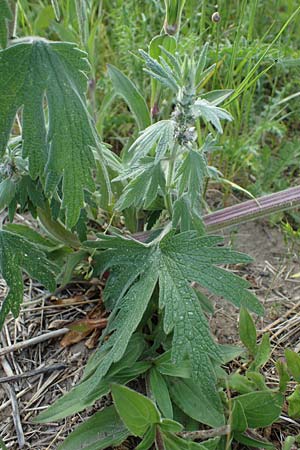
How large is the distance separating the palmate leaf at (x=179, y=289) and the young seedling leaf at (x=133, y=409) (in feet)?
0.33

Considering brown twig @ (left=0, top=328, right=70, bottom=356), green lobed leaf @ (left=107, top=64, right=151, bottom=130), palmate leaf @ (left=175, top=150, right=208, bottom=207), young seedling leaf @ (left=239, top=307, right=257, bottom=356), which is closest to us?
palmate leaf @ (left=175, top=150, right=208, bottom=207)

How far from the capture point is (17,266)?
4.80ft

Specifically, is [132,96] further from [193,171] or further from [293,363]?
[293,363]

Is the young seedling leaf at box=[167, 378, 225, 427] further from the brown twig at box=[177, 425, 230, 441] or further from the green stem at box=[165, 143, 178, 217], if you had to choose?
the green stem at box=[165, 143, 178, 217]

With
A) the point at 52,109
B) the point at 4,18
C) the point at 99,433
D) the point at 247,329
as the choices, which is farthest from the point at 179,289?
the point at 4,18

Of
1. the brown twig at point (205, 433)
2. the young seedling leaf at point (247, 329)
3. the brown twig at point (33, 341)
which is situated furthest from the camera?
the brown twig at point (33, 341)

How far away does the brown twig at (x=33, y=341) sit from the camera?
5.40ft

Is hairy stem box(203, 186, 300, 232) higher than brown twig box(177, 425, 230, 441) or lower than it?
higher

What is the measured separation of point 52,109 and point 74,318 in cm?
76

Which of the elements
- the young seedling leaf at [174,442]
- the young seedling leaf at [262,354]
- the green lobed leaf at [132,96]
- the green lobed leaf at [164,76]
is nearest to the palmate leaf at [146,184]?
the green lobed leaf at [164,76]

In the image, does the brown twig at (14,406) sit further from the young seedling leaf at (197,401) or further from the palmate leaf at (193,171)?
the palmate leaf at (193,171)

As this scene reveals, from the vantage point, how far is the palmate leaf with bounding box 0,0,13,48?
1163mm

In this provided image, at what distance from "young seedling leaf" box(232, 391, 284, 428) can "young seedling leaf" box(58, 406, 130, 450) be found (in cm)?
28

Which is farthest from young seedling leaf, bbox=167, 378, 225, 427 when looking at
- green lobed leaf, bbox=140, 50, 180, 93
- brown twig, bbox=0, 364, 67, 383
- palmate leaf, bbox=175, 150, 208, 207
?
green lobed leaf, bbox=140, 50, 180, 93
